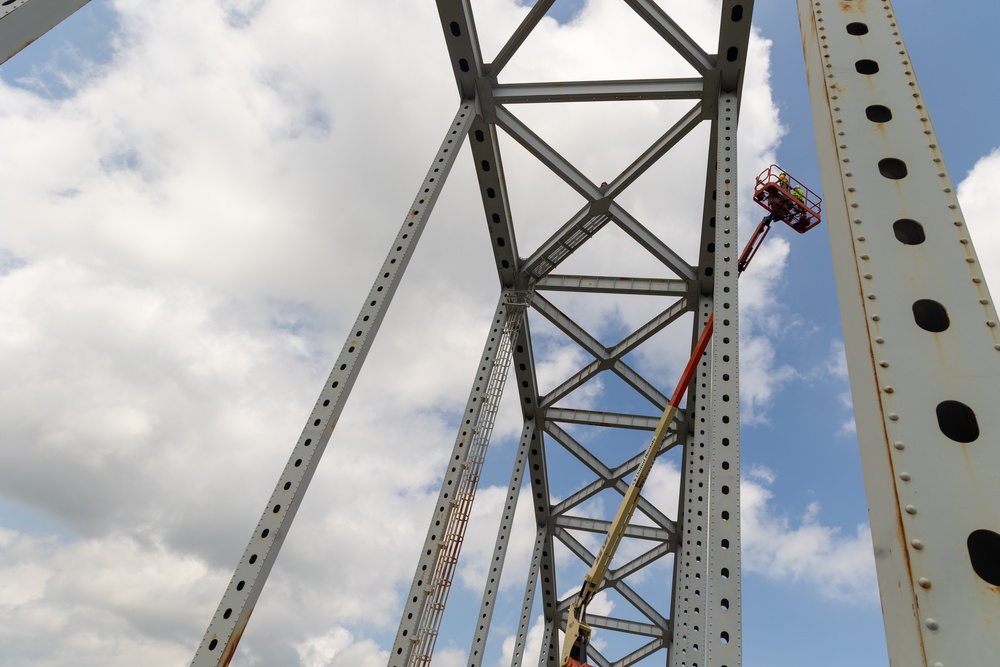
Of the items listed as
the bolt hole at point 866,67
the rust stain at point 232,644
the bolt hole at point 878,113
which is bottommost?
the rust stain at point 232,644

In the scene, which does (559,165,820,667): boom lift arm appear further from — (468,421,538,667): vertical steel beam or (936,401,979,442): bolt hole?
(936,401,979,442): bolt hole

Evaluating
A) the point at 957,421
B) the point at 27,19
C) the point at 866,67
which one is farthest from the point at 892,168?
the point at 27,19

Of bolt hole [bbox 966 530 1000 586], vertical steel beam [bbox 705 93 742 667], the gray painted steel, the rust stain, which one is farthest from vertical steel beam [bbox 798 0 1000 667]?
the rust stain

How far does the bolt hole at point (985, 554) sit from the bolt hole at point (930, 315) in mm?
678

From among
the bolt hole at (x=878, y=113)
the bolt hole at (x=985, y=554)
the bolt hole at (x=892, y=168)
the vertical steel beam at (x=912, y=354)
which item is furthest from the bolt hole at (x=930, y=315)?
the bolt hole at (x=878, y=113)

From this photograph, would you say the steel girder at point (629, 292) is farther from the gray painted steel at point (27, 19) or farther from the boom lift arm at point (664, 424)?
the gray painted steel at point (27, 19)

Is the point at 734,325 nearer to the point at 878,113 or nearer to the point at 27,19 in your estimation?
the point at 878,113

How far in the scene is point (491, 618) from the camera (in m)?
12.0

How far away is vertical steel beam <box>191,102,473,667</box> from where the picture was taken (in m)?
4.64

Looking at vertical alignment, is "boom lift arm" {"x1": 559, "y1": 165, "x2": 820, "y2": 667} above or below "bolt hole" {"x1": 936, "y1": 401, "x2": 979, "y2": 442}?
above

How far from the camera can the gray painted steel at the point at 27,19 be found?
303 cm

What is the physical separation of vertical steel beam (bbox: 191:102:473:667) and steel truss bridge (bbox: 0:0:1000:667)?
2 centimetres

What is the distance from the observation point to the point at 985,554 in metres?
1.57

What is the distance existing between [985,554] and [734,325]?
17.4 feet
